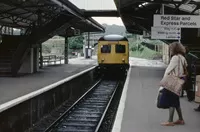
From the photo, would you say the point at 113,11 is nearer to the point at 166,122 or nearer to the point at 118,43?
the point at 118,43

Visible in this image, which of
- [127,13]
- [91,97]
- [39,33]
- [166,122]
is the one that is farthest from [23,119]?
[127,13]

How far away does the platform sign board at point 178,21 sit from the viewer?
12.1m

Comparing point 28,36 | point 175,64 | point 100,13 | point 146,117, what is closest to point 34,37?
point 28,36

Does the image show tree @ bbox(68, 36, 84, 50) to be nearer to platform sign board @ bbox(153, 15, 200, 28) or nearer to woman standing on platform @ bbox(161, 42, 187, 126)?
→ platform sign board @ bbox(153, 15, 200, 28)

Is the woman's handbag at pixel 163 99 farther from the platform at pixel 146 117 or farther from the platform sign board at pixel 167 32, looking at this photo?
the platform sign board at pixel 167 32

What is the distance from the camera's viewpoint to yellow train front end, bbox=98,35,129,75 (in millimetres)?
26312

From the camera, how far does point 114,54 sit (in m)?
26.4

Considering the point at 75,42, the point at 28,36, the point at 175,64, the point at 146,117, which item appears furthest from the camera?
the point at 75,42

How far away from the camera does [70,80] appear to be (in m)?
19.5

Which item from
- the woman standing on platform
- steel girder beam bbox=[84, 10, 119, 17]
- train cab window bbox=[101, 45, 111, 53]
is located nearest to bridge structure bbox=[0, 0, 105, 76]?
steel girder beam bbox=[84, 10, 119, 17]

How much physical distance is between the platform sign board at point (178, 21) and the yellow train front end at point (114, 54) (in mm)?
13946

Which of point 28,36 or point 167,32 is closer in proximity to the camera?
point 167,32

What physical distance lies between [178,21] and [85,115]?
4.92 metres

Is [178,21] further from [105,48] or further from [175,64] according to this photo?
[105,48]
